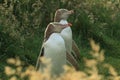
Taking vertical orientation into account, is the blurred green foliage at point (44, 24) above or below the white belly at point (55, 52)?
below

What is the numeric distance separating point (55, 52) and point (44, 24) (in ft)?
13.8

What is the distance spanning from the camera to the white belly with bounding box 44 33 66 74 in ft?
22.6

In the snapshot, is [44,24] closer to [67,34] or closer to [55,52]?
[67,34]

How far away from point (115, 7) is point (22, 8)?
3742mm

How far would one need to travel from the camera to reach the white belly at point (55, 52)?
6.88 metres

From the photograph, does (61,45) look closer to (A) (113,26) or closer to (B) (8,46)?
(B) (8,46)

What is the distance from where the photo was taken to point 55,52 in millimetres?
6871

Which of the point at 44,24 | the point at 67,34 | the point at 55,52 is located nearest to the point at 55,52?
the point at 55,52

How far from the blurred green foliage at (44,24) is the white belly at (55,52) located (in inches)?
74.5

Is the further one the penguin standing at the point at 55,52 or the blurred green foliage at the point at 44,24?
the blurred green foliage at the point at 44,24

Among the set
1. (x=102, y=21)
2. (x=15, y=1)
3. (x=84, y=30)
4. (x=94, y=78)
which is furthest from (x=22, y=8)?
(x=94, y=78)

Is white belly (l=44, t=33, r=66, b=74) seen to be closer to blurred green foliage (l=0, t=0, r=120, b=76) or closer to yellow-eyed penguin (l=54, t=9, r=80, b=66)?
yellow-eyed penguin (l=54, t=9, r=80, b=66)

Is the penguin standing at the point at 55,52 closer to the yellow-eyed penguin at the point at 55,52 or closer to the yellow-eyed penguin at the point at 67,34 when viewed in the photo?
the yellow-eyed penguin at the point at 55,52

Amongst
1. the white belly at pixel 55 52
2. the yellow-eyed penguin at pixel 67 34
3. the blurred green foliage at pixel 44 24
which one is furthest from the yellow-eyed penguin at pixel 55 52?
the blurred green foliage at pixel 44 24
